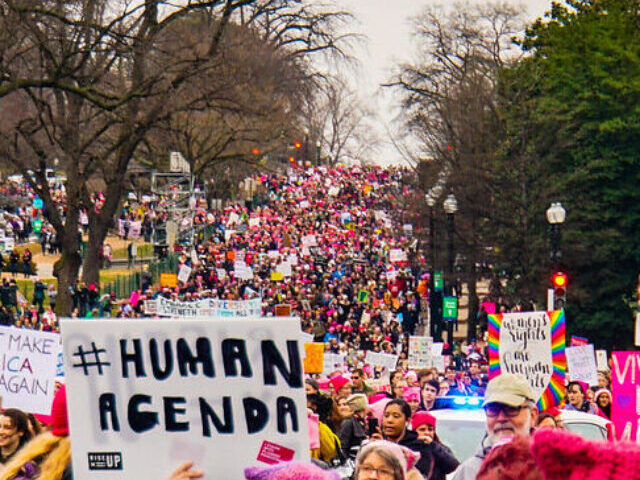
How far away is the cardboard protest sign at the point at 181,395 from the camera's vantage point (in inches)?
222

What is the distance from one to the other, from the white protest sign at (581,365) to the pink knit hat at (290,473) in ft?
56.3

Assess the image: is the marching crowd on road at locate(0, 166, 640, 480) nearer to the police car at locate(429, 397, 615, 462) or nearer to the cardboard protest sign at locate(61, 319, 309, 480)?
the cardboard protest sign at locate(61, 319, 309, 480)

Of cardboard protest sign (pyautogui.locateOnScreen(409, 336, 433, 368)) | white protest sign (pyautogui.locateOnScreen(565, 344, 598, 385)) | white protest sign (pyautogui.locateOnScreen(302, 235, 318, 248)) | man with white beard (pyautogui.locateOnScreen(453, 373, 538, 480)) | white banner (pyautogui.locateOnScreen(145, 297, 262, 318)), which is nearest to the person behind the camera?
man with white beard (pyautogui.locateOnScreen(453, 373, 538, 480))

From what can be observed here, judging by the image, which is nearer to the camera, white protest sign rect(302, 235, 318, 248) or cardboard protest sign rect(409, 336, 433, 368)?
cardboard protest sign rect(409, 336, 433, 368)

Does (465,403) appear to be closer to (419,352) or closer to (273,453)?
(273,453)

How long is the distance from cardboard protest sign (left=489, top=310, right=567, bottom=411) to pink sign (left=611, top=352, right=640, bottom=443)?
414 millimetres

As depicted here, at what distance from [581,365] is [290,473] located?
691 inches

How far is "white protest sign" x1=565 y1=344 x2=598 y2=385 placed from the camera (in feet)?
72.3

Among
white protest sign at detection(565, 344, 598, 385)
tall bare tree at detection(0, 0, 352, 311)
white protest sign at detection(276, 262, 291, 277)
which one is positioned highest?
tall bare tree at detection(0, 0, 352, 311)

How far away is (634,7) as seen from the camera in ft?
178

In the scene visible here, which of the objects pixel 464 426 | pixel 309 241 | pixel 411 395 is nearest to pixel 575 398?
pixel 411 395

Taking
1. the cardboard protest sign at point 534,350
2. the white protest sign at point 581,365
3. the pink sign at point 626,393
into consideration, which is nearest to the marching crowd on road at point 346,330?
the cardboard protest sign at point 534,350

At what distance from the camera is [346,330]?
4384 centimetres

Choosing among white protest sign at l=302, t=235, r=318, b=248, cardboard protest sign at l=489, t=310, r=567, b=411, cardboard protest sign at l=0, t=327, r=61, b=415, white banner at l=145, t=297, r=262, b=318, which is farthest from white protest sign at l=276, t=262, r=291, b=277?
cardboard protest sign at l=0, t=327, r=61, b=415
